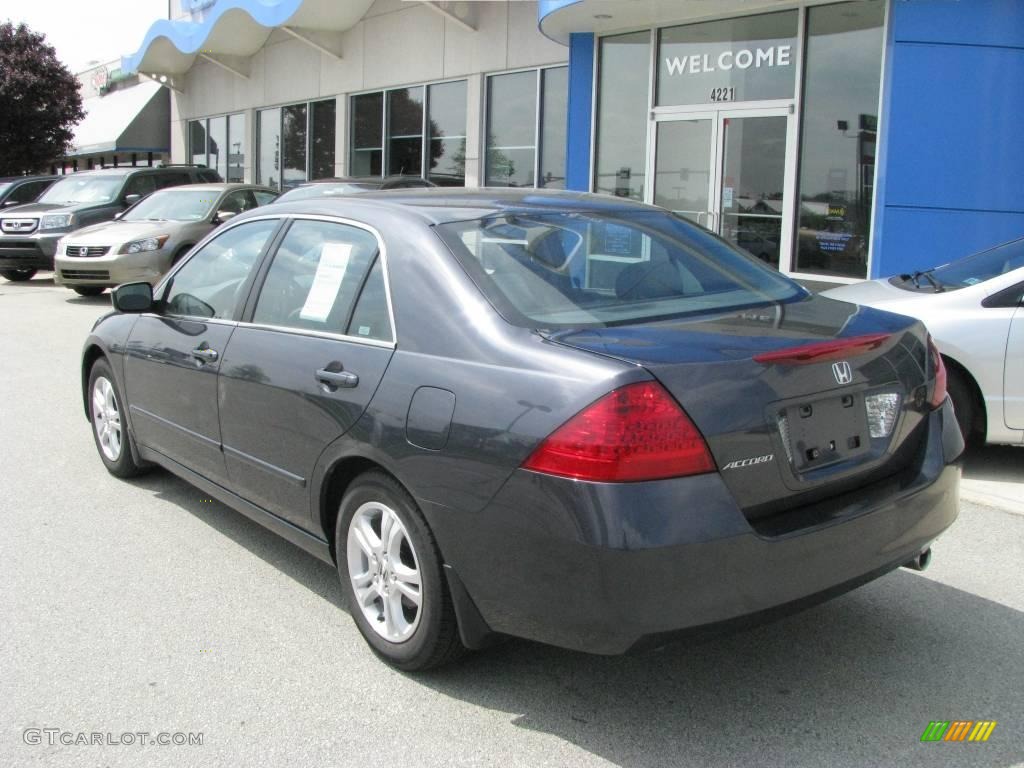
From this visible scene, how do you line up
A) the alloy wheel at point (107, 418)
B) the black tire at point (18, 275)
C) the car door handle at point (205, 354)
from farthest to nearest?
the black tire at point (18, 275), the alloy wheel at point (107, 418), the car door handle at point (205, 354)

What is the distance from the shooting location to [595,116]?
13.4 meters

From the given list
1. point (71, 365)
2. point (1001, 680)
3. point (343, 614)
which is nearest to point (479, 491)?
point (343, 614)

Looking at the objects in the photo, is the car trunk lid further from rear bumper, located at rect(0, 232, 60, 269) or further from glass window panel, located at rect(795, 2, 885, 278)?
rear bumper, located at rect(0, 232, 60, 269)

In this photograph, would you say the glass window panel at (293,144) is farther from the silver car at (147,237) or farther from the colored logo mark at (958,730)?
the colored logo mark at (958,730)

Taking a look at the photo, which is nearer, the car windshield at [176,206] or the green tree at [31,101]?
the car windshield at [176,206]

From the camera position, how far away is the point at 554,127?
15180mm

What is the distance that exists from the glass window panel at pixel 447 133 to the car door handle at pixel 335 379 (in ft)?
46.0

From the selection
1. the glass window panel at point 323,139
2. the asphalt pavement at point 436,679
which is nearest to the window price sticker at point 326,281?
the asphalt pavement at point 436,679

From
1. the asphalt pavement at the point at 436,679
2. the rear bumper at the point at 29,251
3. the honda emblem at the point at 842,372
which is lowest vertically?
the asphalt pavement at the point at 436,679

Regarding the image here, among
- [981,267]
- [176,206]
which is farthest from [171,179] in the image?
[981,267]

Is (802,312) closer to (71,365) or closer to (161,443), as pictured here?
(161,443)

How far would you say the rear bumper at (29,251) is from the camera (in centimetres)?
1614

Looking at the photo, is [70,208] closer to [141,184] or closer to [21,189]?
[141,184]

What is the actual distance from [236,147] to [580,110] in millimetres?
14623
